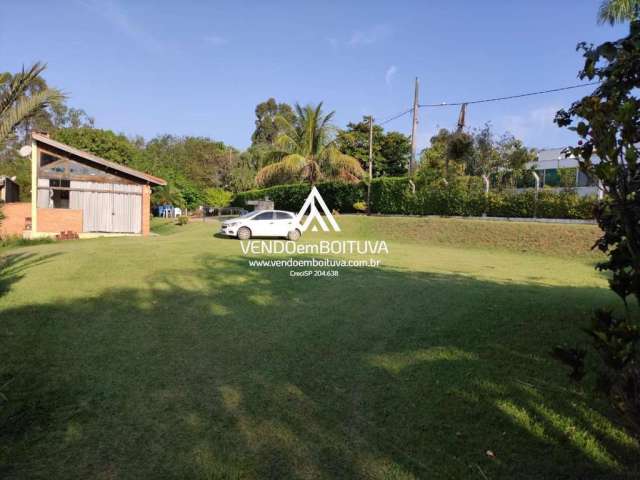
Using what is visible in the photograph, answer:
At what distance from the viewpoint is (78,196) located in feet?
60.7

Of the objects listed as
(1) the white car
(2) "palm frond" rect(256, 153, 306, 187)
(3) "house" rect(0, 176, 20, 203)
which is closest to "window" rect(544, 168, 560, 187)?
(2) "palm frond" rect(256, 153, 306, 187)

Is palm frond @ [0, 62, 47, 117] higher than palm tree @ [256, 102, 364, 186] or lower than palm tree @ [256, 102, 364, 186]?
lower

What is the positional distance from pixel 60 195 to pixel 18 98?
632 inches

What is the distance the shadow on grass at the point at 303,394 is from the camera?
264 centimetres

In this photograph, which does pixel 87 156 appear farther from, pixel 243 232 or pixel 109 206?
pixel 243 232

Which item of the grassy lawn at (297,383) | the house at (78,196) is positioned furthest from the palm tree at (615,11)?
the house at (78,196)

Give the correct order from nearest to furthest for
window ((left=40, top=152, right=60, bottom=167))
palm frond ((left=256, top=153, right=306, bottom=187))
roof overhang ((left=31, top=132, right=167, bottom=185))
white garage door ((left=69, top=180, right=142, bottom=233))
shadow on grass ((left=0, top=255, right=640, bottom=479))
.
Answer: shadow on grass ((left=0, top=255, right=640, bottom=479)), roof overhang ((left=31, top=132, right=167, bottom=185)), window ((left=40, top=152, right=60, bottom=167)), white garage door ((left=69, top=180, right=142, bottom=233)), palm frond ((left=256, top=153, right=306, bottom=187))

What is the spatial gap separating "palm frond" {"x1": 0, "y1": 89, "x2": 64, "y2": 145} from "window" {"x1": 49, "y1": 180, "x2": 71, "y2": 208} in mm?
15722

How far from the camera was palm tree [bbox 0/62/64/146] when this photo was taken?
182 inches

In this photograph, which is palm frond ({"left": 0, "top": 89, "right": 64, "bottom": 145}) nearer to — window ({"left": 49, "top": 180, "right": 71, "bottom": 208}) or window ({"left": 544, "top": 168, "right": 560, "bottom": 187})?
window ({"left": 49, "top": 180, "right": 71, "bottom": 208})

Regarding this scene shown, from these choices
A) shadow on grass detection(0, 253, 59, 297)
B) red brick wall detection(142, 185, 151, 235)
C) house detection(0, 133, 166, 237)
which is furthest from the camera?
red brick wall detection(142, 185, 151, 235)

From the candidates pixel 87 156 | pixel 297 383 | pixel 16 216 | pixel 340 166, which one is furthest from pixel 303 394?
pixel 16 216

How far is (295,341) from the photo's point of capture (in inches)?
191

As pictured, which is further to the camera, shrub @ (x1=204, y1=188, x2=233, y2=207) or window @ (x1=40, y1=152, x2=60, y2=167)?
shrub @ (x1=204, y1=188, x2=233, y2=207)
